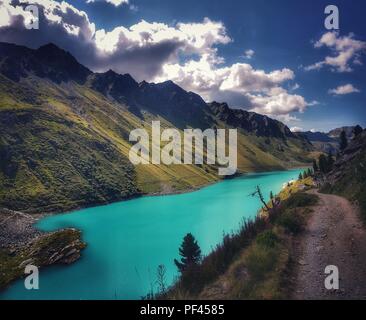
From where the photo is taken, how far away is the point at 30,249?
73.5 meters

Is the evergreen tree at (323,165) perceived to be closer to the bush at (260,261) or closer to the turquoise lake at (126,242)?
the turquoise lake at (126,242)

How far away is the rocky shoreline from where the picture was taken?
63159 mm

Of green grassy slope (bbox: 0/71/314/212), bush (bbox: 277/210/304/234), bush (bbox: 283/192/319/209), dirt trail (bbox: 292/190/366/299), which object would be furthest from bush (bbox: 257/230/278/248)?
green grassy slope (bbox: 0/71/314/212)

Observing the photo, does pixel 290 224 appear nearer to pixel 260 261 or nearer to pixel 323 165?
pixel 260 261

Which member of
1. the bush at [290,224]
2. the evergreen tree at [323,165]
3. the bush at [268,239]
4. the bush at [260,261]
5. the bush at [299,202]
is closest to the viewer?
the bush at [260,261]

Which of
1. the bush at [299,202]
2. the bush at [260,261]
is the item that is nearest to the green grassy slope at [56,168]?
the bush at [299,202]

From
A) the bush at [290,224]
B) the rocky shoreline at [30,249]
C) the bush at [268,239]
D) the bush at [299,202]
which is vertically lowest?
the rocky shoreline at [30,249]

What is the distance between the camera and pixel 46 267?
6338 centimetres

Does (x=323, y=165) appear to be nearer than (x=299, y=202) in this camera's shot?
No

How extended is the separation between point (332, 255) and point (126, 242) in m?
64.1

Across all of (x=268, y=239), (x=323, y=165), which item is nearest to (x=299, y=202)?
(x=268, y=239)

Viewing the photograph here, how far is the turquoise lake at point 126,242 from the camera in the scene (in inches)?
1970

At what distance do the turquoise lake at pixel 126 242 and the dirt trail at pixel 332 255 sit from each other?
7.37m

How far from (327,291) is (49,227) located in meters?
98.9
